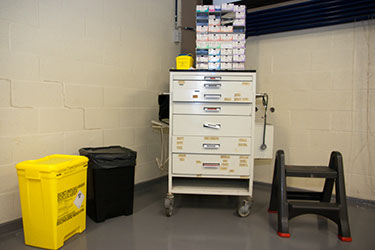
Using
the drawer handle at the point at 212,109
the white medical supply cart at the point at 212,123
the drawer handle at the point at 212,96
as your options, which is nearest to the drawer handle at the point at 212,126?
the white medical supply cart at the point at 212,123

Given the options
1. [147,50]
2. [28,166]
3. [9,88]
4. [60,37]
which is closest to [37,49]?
[60,37]

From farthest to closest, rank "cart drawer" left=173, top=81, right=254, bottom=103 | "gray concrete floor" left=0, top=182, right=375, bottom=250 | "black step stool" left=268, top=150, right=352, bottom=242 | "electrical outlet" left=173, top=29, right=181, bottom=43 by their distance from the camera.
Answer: "electrical outlet" left=173, top=29, right=181, bottom=43, "cart drawer" left=173, top=81, right=254, bottom=103, "black step stool" left=268, top=150, right=352, bottom=242, "gray concrete floor" left=0, top=182, right=375, bottom=250

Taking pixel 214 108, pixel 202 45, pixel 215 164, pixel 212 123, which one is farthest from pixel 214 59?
pixel 215 164

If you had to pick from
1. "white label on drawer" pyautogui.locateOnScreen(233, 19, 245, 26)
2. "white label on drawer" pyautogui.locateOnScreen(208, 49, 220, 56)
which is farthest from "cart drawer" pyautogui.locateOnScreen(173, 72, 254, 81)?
"white label on drawer" pyautogui.locateOnScreen(233, 19, 245, 26)

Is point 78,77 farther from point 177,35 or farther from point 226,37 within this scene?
point 177,35

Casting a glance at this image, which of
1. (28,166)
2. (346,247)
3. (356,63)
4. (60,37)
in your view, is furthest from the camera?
(356,63)

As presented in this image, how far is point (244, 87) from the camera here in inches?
77.7

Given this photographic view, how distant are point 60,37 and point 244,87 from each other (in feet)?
4.72

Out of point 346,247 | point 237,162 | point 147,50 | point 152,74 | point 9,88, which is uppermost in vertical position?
point 147,50

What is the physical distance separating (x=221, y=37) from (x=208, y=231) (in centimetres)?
150

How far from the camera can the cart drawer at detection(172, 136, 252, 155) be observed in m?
2.01

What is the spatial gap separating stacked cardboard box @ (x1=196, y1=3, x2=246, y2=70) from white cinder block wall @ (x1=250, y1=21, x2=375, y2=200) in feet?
2.54

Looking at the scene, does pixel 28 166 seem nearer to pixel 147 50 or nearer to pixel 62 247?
pixel 62 247

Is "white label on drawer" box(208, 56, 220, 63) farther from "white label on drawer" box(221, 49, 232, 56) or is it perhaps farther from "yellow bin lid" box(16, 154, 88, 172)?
"yellow bin lid" box(16, 154, 88, 172)
